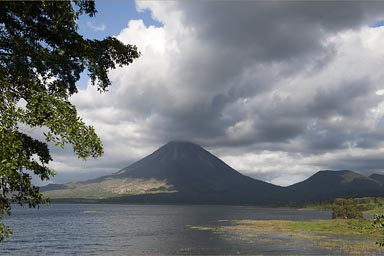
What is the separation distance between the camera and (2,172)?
1217 cm

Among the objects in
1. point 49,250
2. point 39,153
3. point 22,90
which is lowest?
point 49,250

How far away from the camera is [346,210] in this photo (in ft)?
551

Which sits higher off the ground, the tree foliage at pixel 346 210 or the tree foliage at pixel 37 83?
the tree foliage at pixel 37 83

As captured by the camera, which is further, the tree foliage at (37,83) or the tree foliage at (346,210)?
the tree foliage at (346,210)

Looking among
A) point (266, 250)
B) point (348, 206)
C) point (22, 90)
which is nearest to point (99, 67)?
point (22, 90)

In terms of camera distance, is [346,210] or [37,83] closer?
[37,83]

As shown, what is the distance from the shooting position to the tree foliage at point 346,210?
164988mm

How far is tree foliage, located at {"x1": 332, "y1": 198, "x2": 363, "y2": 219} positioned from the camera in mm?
164988

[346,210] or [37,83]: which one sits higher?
[37,83]

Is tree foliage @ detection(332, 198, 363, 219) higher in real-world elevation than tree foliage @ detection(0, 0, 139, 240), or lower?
lower

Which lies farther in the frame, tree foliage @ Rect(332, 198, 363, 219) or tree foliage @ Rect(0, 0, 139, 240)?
tree foliage @ Rect(332, 198, 363, 219)

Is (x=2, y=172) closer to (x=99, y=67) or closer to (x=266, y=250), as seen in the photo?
(x=99, y=67)

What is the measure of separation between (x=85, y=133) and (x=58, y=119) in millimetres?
1294

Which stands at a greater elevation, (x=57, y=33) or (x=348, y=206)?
(x=57, y=33)
